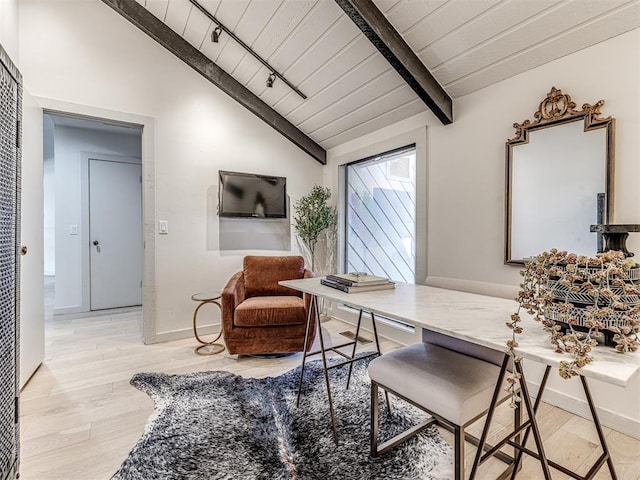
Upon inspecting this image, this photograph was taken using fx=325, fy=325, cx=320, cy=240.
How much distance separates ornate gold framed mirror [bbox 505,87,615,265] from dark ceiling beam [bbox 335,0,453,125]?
61 cm

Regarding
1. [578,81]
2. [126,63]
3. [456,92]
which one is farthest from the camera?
[126,63]

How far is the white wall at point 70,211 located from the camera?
408 centimetres

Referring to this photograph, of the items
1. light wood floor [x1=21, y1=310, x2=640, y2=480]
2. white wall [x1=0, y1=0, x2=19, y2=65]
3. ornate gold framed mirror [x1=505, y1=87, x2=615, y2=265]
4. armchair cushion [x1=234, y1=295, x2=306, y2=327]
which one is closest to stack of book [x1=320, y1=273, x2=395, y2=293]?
light wood floor [x1=21, y1=310, x2=640, y2=480]

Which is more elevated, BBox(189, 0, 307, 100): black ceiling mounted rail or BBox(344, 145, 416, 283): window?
BBox(189, 0, 307, 100): black ceiling mounted rail

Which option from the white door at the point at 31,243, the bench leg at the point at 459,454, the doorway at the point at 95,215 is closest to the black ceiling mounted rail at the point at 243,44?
the white door at the point at 31,243

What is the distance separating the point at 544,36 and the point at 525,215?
3.43 ft

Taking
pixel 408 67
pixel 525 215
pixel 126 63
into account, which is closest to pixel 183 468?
pixel 525 215

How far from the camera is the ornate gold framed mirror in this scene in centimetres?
179

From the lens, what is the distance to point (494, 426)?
1.75m

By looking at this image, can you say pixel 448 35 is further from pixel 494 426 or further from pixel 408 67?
pixel 494 426

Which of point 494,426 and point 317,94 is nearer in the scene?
point 494,426

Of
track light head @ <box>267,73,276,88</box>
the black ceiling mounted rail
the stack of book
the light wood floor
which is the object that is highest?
the black ceiling mounted rail

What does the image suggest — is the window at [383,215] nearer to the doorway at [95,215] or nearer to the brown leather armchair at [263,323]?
the brown leather armchair at [263,323]

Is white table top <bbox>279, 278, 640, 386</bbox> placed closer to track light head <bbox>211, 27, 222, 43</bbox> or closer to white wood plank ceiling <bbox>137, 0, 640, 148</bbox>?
white wood plank ceiling <bbox>137, 0, 640, 148</bbox>
